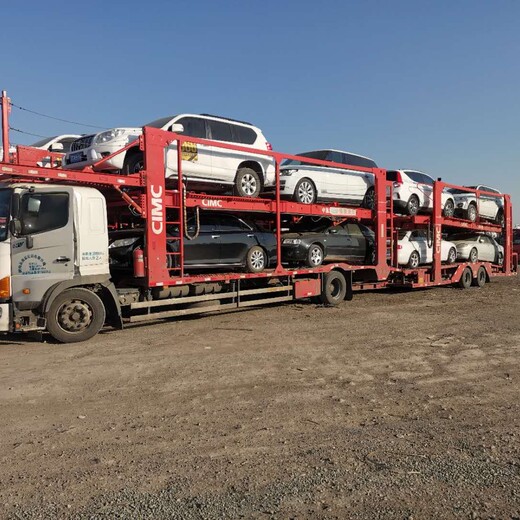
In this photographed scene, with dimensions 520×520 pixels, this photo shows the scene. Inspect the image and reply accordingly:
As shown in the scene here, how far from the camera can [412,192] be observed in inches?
599

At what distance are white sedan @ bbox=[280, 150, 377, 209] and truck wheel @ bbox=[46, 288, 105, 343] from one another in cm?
504

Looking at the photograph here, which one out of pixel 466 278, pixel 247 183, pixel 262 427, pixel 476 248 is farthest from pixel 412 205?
pixel 262 427

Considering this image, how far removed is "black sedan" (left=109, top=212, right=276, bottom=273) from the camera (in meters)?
9.46

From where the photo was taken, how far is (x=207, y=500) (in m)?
3.24

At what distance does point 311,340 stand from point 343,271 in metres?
5.39

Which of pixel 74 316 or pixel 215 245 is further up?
pixel 215 245

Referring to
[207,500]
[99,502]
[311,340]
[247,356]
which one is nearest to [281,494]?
[207,500]

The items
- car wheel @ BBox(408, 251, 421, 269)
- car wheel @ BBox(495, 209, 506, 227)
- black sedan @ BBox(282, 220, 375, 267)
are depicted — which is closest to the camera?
black sedan @ BBox(282, 220, 375, 267)

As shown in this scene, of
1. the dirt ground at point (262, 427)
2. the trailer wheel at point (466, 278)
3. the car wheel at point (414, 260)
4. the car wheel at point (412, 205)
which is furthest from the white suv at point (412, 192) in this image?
the dirt ground at point (262, 427)

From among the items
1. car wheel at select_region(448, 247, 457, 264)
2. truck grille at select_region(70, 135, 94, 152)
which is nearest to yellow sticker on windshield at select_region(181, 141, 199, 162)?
truck grille at select_region(70, 135, 94, 152)

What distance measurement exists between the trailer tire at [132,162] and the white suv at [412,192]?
26.1 feet

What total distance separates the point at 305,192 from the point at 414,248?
5.02 m

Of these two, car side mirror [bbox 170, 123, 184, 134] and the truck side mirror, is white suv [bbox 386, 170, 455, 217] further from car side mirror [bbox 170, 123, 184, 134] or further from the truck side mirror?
the truck side mirror

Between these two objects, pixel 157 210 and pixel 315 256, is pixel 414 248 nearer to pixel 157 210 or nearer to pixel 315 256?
pixel 315 256
